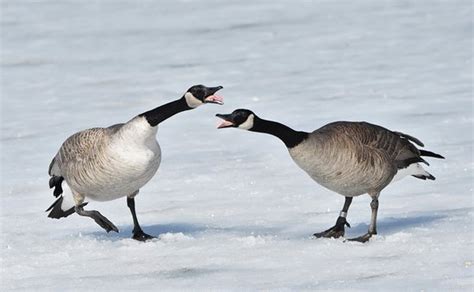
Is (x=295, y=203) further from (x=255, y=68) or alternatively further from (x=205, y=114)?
(x=255, y=68)

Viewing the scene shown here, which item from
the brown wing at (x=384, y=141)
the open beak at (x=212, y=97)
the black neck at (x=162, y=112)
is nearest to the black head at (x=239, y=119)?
the open beak at (x=212, y=97)

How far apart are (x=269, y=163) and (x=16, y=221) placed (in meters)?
2.86

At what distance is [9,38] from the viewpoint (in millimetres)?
20016

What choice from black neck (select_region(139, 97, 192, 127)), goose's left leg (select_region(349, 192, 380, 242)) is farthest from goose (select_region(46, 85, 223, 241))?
goose's left leg (select_region(349, 192, 380, 242))

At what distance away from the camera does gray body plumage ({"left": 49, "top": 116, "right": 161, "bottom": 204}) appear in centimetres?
712

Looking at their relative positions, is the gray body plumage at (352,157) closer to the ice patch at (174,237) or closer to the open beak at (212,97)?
the open beak at (212,97)

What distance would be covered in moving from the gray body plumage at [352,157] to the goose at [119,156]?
76 cm

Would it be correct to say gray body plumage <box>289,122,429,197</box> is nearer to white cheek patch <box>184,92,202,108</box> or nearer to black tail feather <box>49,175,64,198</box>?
white cheek patch <box>184,92,202,108</box>

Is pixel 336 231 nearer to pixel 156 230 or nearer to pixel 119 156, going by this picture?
pixel 156 230

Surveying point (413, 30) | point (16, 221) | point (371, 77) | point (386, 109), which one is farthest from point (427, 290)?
point (413, 30)

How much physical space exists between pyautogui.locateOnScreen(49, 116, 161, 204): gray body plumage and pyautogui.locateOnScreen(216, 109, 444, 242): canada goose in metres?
0.59

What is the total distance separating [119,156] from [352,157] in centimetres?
153

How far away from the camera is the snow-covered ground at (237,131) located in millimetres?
6715

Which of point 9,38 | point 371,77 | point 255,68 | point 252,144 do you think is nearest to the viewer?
point 252,144
